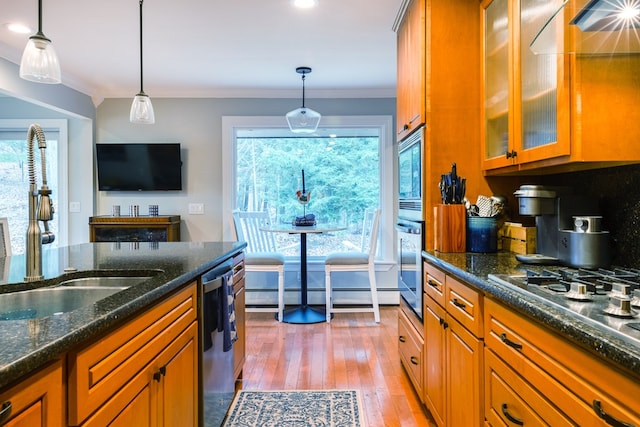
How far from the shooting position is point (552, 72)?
61.9 inches

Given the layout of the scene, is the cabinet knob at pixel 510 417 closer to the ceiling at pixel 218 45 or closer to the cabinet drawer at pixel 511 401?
the cabinet drawer at pixel 511 401

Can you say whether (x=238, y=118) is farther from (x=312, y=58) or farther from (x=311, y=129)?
(x=312, y=58)

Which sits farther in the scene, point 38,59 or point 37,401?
point 38,59

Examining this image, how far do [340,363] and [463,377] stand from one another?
1501 millimetres

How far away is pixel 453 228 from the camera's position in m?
2.10

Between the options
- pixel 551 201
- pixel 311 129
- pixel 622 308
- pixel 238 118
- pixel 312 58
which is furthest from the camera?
pixel 238 118

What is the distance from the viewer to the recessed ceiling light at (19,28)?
2924mm

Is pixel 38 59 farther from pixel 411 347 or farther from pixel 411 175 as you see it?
pixel 411 347

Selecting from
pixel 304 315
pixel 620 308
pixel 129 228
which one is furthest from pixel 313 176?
pixel 620 308

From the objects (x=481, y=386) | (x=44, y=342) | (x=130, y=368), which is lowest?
(x=481, y=386)

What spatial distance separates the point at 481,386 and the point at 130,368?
46.3 inches

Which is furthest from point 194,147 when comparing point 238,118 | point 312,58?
point 312,58

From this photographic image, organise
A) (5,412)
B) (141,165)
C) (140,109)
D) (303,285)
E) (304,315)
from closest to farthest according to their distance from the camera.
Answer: (5,412) → (140,109) → (304,315) → (303,285) → (141,165)

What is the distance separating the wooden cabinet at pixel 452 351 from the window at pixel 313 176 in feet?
8.82
